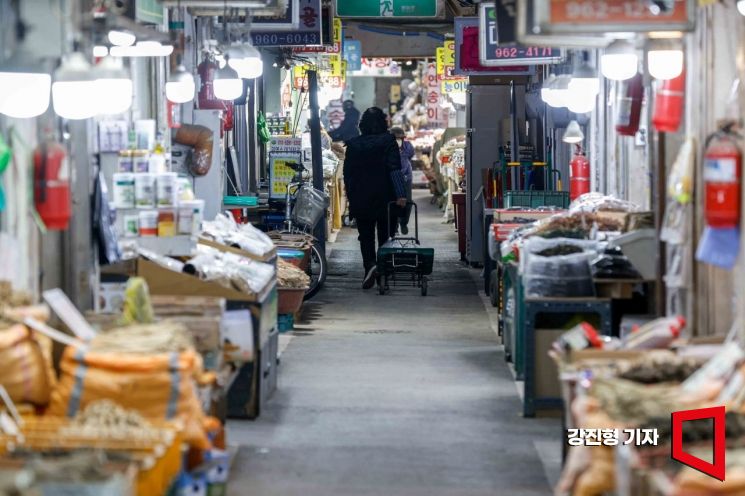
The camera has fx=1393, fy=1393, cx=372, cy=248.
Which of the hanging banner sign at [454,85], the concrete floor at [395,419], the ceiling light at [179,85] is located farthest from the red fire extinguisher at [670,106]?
the hanging banner sign at [454,85]

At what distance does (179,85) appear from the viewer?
11.8 meters

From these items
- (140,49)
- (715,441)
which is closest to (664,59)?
(715,441)

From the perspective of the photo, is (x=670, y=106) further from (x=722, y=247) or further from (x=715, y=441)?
(x=715, y=441)

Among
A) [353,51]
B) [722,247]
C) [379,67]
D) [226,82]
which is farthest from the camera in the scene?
[379,67]

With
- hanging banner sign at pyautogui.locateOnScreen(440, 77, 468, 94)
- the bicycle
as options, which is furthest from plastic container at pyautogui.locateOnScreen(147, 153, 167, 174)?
hanging banner sign at pyautogui.locateOnScreen(440, 77, 468, 94)

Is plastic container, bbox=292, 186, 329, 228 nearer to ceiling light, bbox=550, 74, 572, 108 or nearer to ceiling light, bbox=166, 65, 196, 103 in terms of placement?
ceiling light, bbox=550, 74, 572, 108

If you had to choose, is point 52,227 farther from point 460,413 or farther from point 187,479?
point 460,413

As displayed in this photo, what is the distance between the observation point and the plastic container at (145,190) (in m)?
10.6

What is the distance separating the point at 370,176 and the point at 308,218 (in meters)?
1.49

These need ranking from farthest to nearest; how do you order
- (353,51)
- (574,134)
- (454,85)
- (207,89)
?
(454,85) → (353,51) → (574,134) → (207,89)

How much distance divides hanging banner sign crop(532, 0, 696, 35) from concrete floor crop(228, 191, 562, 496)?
282 centimetres

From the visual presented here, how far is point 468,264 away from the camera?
2225 cm

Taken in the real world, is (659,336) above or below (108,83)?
below

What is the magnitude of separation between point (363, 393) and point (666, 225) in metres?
3.54
